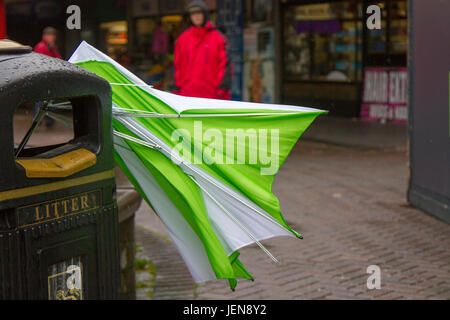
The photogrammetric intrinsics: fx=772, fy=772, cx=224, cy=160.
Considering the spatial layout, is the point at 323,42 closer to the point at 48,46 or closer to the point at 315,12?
the point at 315,12

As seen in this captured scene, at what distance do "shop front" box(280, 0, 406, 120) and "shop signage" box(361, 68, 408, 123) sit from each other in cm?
16

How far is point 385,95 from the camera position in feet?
53.9

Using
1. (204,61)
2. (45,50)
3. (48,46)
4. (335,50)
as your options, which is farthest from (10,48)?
(335,50)

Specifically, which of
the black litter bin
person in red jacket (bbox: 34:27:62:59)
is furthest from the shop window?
the black litter bin

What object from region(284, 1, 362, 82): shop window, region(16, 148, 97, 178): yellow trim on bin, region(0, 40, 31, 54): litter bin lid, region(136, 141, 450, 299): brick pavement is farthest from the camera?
region(284, 1, 362, 82): shop window

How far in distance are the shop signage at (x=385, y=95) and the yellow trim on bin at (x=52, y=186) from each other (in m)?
13.4

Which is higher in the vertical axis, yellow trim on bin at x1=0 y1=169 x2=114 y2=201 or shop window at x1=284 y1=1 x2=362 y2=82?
shop window at x1=284 y1=1 x2=362 y2=82

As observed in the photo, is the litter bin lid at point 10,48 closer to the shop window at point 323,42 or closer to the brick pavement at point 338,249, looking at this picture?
the brick pavement at point 338,249

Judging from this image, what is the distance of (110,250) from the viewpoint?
3.30m

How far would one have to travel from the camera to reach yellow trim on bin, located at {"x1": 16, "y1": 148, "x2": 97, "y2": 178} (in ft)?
9.52

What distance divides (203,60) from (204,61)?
17 millimetres
